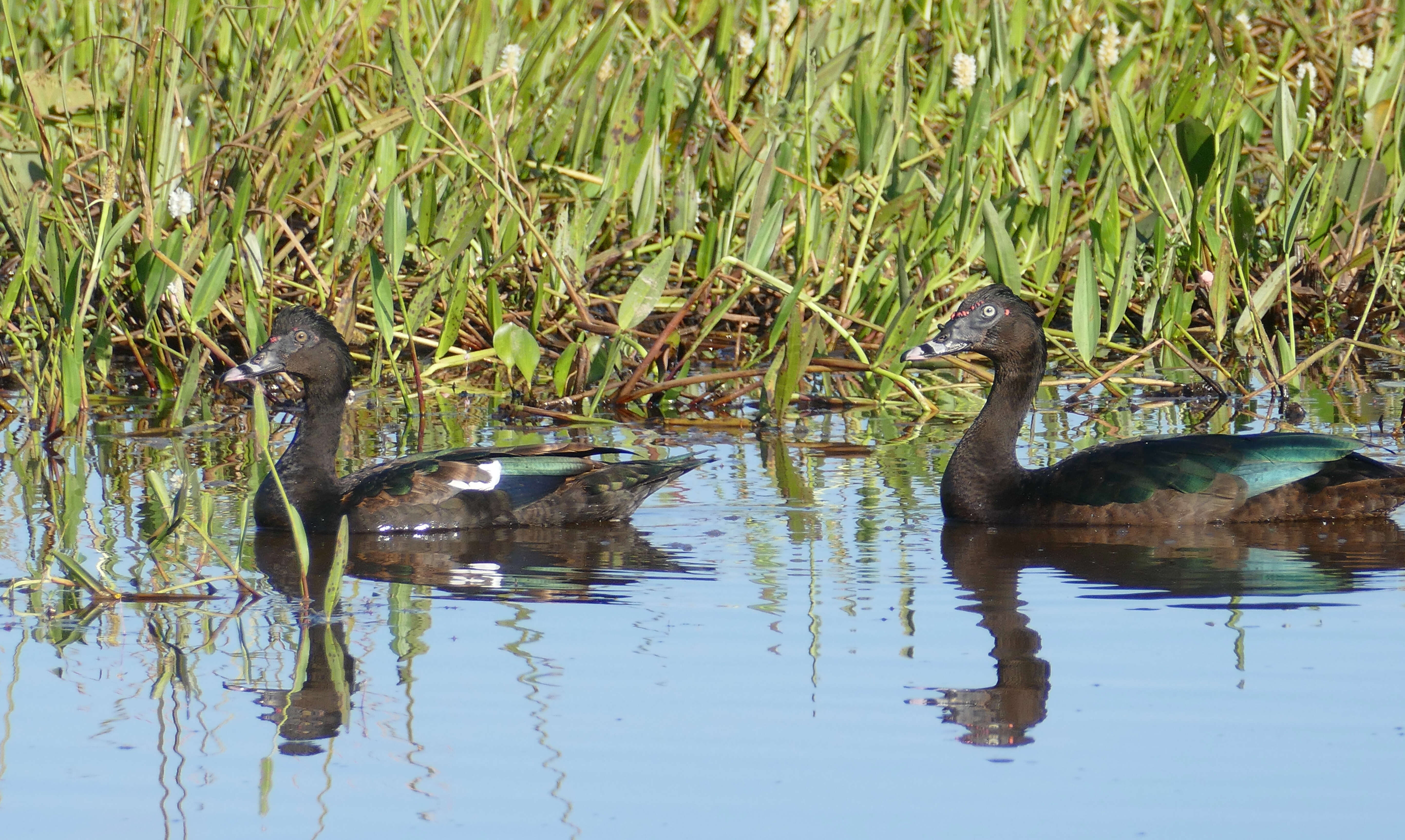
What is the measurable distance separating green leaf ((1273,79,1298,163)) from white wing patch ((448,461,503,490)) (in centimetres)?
465

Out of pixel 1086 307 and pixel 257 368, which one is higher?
pixel 1086 307

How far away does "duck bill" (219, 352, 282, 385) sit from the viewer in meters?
7.37

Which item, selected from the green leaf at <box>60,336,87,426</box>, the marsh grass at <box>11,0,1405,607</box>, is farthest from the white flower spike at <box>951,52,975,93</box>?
the green leaf at <box>60,336,87,426</box>

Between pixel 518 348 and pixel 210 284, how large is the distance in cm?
142

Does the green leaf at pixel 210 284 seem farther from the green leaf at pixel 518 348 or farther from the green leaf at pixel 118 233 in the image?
the green leaf at pixel 518 348

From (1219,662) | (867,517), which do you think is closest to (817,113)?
(867,517)

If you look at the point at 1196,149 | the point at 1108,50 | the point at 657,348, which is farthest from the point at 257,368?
the point at 1108,50

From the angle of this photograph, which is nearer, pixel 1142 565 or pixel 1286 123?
pixel 1142 565

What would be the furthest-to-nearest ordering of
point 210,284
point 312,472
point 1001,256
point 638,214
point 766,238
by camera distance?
point 638,214 → point 766,238 → point 1001,256 → point 210,284 → point 312,472

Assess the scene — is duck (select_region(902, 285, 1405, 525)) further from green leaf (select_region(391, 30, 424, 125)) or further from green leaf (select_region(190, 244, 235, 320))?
green leaf (select_region(190, 244, 235, 320))

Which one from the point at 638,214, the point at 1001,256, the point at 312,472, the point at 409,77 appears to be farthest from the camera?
the point at 638,214

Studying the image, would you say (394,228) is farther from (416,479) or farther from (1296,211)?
(1296,211)

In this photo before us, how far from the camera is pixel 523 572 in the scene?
20.4 feet

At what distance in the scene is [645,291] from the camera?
903cm
